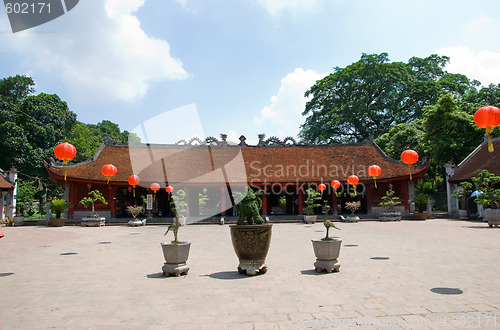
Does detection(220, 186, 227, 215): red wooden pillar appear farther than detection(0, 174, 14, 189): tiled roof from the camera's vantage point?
Yes

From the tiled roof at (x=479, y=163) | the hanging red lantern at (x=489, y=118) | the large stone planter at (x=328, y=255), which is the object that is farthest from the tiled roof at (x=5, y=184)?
the tiled roof at (x=479, y=163)

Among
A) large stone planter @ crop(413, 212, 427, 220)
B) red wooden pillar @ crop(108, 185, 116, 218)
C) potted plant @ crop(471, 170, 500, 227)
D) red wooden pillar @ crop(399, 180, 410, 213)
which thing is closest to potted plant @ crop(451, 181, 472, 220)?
large stone planter @ crop(413, 212, 427, 220)

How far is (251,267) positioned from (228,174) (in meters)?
18.2

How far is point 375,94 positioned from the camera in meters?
38.0

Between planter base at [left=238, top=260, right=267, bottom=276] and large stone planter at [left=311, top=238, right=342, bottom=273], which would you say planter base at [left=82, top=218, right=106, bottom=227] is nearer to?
planter base at [left=238, top=260, right=267, bottom=276]

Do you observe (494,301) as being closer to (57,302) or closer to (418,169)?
(57,302)

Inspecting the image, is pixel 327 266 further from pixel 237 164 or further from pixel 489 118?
pixel 237 164

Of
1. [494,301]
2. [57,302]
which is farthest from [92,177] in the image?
[494,301]

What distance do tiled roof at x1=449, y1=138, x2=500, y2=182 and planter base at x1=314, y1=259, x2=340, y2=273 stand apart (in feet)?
59.0

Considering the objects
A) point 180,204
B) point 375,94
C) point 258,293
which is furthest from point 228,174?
point 375,94

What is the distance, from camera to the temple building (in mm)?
22422

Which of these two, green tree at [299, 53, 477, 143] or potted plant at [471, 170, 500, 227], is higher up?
green tree at [299, 53, 477, 143]

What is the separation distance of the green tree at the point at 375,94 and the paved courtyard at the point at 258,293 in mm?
30222

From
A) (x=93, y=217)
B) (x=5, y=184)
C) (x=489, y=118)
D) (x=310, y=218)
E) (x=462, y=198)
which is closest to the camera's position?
(x=489, y=118)
